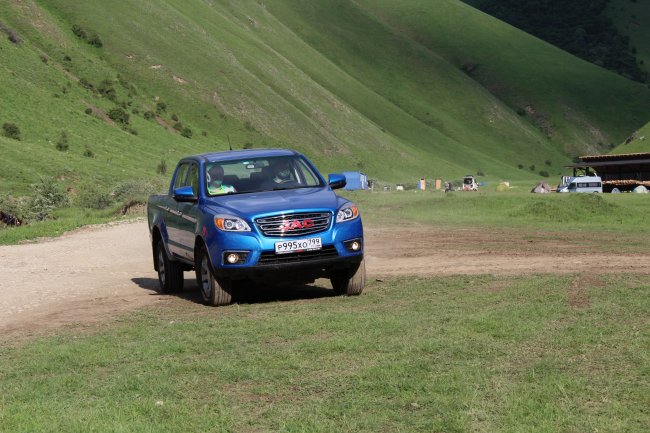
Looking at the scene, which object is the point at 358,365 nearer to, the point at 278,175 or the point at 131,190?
the point at 278,175

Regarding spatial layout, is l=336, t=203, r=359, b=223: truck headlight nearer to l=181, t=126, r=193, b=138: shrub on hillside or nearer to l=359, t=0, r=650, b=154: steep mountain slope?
l=181, t=126, r=193, b=138: shrub on hillside

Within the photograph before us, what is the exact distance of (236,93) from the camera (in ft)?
383

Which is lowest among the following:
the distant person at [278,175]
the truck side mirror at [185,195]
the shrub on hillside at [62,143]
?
the truck side mirror at [185,195]

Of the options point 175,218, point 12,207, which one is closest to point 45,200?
point 12,207

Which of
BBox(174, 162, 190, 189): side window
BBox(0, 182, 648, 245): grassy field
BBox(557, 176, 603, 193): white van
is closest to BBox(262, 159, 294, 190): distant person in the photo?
BBox(174, 162, 190, 189): side window

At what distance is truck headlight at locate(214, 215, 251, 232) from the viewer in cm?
1323

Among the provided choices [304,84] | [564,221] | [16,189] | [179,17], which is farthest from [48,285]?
[304,84]

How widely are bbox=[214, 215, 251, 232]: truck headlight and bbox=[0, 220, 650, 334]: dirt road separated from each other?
6.08 ft

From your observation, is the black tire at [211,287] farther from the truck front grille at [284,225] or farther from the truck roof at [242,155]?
the truck roof at [242,155]

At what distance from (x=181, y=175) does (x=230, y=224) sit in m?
3.27

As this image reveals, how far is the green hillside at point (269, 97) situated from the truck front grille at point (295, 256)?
41303 mm

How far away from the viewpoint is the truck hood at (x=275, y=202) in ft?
43.7

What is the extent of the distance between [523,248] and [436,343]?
500 inches

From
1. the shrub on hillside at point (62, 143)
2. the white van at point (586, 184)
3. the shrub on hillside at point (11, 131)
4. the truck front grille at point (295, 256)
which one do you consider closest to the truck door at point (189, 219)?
the truck front grille at point (295, 256)
